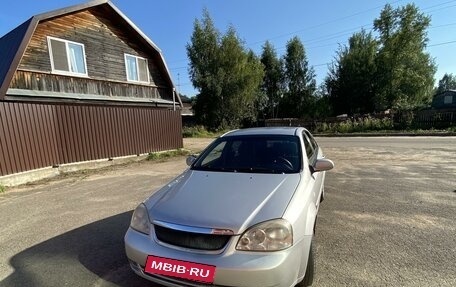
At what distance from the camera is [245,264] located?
2.27 meters

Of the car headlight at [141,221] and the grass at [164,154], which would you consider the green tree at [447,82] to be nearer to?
the grass at [164,154]

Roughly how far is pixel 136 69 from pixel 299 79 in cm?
2985

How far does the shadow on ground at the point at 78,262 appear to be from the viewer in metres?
3.12

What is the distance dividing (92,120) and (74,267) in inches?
333

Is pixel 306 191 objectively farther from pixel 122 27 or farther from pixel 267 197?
pixel 122 27

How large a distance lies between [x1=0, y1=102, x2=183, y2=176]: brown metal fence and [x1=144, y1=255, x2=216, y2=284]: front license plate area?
7746 millimetres

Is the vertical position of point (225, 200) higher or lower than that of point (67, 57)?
lower

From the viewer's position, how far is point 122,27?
14.8 metres

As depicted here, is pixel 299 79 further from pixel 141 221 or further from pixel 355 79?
pixel 141 221

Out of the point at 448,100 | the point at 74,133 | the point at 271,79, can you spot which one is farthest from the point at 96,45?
the point at 448,100

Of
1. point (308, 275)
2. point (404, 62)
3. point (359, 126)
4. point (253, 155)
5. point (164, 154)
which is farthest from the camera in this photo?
point (404, 62)

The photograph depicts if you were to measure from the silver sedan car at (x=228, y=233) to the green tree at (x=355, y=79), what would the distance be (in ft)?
125

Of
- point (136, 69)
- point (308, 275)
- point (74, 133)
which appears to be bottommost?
point (308, 275)

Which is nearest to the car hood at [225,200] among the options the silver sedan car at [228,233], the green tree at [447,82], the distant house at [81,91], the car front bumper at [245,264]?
the silver sedan car at [228,233]
